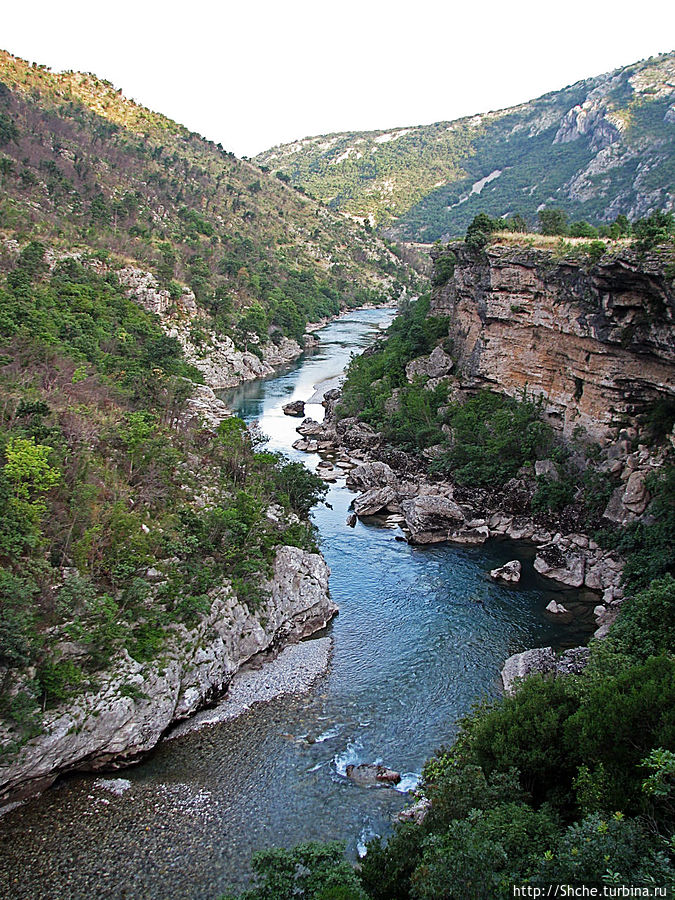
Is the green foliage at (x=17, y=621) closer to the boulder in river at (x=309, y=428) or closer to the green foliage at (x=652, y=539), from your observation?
the green foliage at (x=652, y=539)

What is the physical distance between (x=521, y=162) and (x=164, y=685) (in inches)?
5754

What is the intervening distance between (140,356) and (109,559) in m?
23.2

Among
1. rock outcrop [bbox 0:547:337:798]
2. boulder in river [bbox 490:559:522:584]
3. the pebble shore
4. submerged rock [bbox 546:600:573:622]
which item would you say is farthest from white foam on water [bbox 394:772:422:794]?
boulder in river [bbox 490:559:522:584]

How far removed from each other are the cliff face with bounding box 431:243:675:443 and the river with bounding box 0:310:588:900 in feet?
35.1

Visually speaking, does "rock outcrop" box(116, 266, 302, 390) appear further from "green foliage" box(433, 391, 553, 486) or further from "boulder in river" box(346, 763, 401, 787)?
"boulder in river" box(346, 763, 401, 787)

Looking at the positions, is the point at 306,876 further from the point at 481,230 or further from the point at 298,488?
the point at 481,230

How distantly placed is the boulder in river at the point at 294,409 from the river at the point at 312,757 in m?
25.9

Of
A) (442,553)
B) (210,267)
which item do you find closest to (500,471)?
(442,553)

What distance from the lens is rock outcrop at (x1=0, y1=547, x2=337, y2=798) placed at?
15117 mm

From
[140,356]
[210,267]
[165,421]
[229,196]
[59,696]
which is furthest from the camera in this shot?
[229,196]

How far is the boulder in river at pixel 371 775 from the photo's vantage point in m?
16.5

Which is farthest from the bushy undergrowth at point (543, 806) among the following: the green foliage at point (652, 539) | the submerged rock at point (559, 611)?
the green foliage at point (652, 539)

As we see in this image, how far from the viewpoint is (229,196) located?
9756cm

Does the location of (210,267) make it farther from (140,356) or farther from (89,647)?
(89,647)
